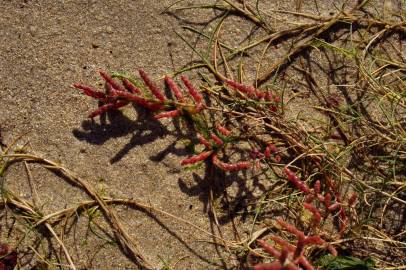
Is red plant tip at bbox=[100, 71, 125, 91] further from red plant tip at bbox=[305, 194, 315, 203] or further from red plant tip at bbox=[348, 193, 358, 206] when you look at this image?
red plant tip at bbox=[348, 193, 358, 206]

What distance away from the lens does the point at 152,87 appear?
8.43ft

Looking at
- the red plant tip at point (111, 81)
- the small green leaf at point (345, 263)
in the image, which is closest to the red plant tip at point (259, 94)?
the red plant tip at point (111, 81)

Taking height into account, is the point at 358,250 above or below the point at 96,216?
below

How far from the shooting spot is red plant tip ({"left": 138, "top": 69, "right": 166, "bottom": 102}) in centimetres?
253

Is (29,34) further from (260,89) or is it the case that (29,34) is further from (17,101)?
(260,89)

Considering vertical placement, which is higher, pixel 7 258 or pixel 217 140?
pixel 217 140

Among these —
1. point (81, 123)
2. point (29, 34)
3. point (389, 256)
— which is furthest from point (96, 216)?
point (389, 256)

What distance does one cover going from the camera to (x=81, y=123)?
272cm

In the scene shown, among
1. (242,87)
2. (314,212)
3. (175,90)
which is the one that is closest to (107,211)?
(175,90)

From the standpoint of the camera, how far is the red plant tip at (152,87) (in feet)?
8.30

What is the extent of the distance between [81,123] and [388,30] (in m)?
1.81

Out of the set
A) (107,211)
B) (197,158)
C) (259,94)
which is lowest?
(107,211)

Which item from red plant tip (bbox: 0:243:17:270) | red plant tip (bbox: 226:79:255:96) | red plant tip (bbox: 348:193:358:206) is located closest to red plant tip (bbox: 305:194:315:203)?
red plant tip (bbox: 348:193:358:206)

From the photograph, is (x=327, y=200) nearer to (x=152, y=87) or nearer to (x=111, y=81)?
(x=152, y=87)
